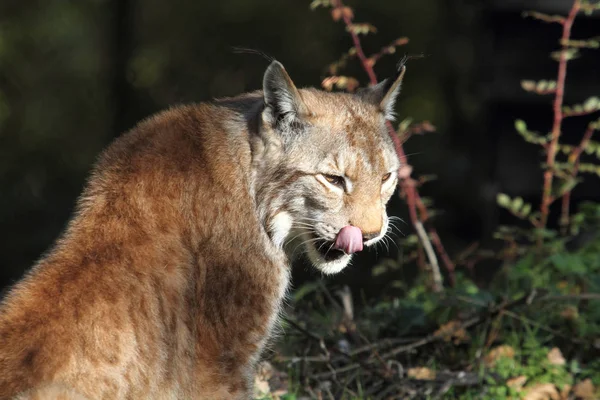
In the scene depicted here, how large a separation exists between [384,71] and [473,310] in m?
9.10

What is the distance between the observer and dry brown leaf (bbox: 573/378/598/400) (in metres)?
4.47

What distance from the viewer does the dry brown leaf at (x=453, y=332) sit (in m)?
4.81

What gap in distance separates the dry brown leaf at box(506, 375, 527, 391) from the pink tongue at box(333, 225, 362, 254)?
119 centimetres

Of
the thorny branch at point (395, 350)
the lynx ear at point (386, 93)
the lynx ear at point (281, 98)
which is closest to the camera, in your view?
the lynx ear at point (281, 98)

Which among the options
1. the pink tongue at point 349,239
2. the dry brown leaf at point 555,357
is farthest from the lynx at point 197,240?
the dry brown leaf at point 555,357

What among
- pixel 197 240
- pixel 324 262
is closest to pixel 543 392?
pixel 324 262

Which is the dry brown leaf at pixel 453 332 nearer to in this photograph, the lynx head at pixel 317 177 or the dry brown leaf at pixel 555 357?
the dry brown leaf at pixel 555 357

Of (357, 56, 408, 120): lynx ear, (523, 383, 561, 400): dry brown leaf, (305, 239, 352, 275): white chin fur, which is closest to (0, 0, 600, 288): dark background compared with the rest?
(523, 383, 561, 400): dry brown leaf

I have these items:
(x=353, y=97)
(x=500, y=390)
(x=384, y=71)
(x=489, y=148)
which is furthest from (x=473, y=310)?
(x=384, y=71)

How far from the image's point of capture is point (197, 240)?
3.75 meters

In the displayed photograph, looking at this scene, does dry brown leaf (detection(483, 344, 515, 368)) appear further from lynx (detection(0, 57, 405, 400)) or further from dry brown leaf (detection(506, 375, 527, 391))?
lynx (detection(0, 57, 405, 400))

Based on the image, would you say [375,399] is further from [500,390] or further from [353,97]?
[353,97]

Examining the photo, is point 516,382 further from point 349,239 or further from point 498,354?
point 349,239

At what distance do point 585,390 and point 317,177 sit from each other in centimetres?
169
